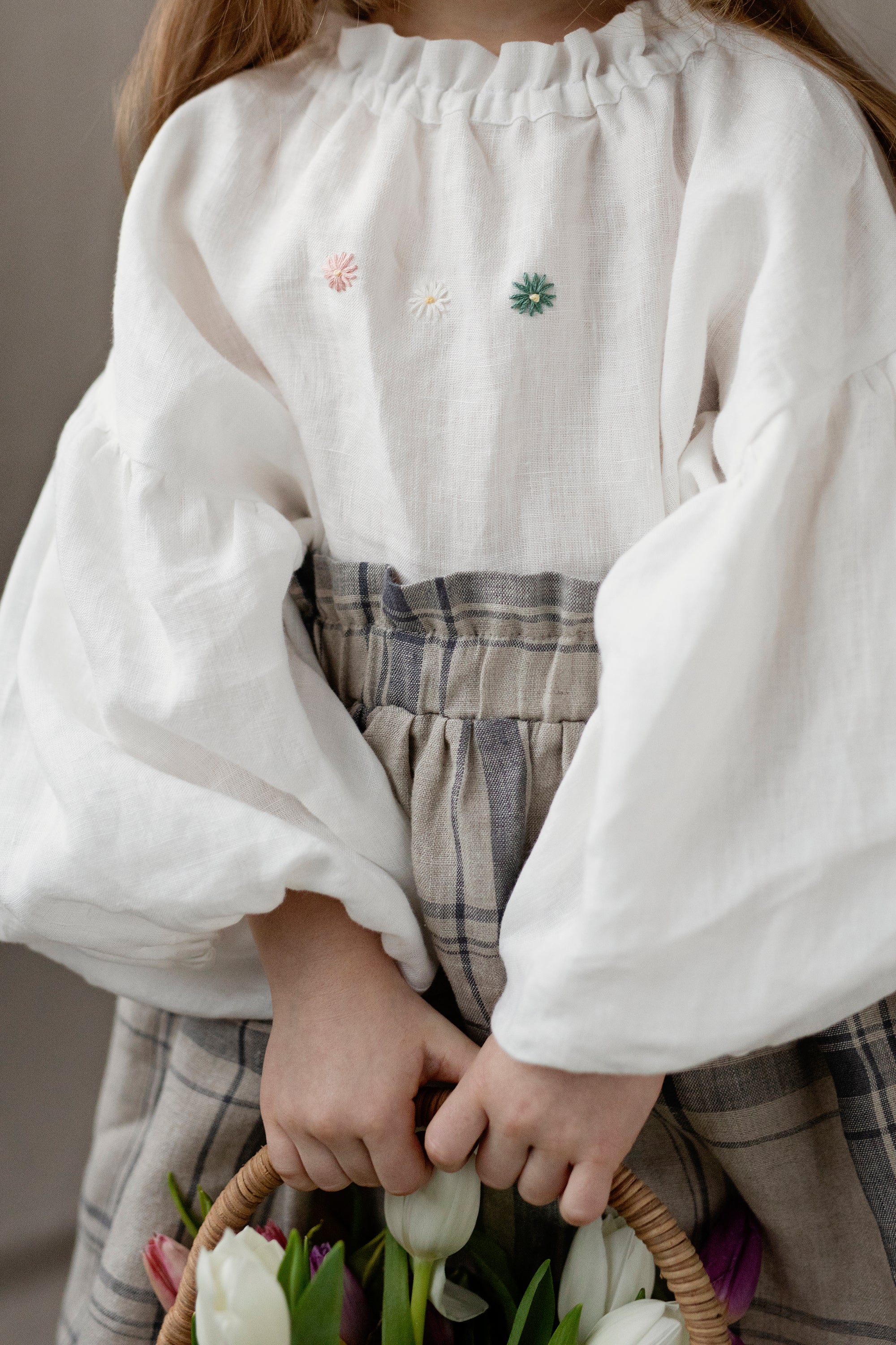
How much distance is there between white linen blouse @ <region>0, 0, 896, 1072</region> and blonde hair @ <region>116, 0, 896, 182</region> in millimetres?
20

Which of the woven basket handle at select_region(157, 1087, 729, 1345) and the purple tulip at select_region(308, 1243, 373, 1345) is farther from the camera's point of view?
the purple tulip at select_region(308, 1243, 373, 1345)

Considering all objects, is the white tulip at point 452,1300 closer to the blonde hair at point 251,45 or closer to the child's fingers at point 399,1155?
the child's fingers at point 399,1155

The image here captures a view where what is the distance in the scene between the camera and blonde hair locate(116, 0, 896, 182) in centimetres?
67

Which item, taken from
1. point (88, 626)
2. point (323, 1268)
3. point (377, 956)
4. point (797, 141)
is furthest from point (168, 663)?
point (797, 141)

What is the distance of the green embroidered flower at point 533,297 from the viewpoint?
0.64 m

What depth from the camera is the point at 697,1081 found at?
67 cm

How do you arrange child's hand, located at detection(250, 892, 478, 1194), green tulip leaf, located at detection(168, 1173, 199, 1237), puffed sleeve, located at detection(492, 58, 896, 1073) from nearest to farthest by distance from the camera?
puffed sleeve, located at detection(492, 58, 896, 1073), child's hand, located at detection(250, 892, 478, 1194), green tulip leaf, located at detection(168, 1173, 199, 1237)

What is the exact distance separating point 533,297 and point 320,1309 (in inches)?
22.6

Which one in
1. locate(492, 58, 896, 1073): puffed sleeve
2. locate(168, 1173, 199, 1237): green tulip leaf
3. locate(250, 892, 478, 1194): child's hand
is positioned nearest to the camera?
locate(492, 58, 896, 1073): puffed sleeve

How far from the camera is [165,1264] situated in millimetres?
724

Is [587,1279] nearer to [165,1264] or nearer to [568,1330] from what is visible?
[568,1330]

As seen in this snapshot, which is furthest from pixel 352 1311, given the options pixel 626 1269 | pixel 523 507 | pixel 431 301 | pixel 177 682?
pixel 431 301

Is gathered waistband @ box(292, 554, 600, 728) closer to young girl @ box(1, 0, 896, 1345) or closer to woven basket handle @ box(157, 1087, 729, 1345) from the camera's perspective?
young girl @ box(1, 0, 896, 1345)

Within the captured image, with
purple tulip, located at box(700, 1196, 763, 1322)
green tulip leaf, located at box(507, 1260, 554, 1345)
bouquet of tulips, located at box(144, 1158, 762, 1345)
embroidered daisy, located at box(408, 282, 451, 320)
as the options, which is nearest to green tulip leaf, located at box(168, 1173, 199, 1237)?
bouquet of tulips, located at box(144, 1158, 762, 1345)
